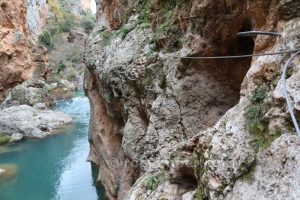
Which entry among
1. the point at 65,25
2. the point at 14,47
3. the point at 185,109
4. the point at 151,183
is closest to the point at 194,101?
the point at 185,109

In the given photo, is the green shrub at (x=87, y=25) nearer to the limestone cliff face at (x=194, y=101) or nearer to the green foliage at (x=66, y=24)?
the green foliage at (x=66, y=24)

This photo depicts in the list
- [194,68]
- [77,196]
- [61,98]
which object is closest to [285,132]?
[194,68]

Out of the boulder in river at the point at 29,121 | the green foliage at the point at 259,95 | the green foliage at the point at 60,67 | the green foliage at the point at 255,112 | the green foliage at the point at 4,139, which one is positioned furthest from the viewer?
the green foliage at the point at 60,67

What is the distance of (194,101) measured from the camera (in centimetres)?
Result: 759

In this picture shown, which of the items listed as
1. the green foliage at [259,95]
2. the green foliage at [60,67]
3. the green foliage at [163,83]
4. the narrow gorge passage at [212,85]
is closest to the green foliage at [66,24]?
the green foliage at [60,67]

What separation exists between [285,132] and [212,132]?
1068mm

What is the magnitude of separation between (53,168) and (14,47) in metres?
15.1

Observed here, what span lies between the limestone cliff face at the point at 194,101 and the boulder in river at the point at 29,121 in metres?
11.8

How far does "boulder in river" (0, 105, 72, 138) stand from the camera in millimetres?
25422

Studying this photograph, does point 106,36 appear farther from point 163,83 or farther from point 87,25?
point 87,25

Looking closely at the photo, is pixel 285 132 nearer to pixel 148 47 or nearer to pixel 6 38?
pixel 148 47

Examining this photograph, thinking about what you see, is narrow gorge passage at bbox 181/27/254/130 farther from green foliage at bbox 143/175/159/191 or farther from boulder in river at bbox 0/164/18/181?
boulder in river at bbox 0/164/18/181

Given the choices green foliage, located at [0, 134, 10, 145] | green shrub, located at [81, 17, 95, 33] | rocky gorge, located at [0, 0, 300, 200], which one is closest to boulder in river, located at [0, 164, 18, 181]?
rocky gorge, located at [0, 0, 300, 200]

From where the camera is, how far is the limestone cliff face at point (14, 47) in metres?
29.3
